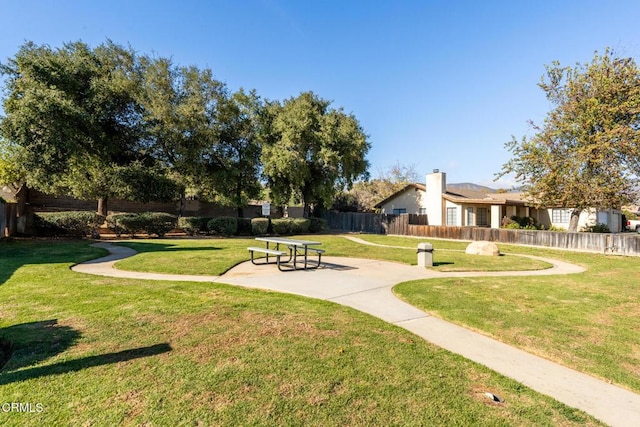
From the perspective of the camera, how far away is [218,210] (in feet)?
84.0

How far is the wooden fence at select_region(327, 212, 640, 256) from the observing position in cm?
1487

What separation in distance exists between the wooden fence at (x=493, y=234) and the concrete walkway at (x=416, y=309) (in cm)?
608

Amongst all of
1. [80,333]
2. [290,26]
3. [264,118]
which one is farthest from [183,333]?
[264,118]

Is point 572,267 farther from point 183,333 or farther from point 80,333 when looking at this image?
point 80,333

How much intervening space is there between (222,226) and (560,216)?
25.3 metres

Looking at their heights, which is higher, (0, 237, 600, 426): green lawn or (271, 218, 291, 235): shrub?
(271, 218, 291, 235): shrub

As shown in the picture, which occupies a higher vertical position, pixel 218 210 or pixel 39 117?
pixel 39 117

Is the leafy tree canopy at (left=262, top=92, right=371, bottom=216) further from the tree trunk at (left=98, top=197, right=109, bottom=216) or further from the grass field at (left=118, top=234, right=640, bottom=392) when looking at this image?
the grass field at (left=118, top=234, right=640, bottom=392)

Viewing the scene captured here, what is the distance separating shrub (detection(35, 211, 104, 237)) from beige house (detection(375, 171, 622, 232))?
2235 cm

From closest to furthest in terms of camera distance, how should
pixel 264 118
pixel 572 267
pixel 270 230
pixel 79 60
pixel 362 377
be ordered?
1. pixel 362 377
2. pixel 572 267
3. pixel 79 60
4. pixel 270 230
5. pixel 264 118

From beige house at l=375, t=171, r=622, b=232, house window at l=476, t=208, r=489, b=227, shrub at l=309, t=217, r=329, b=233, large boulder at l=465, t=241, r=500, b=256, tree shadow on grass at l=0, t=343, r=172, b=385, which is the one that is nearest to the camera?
tree shadow on grass at l=0, t=343, r=172, b=385

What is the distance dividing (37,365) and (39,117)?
1654 cm

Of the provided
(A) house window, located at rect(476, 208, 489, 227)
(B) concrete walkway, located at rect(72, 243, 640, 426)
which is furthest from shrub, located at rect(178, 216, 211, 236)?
(A) house window, located at rect(476, 208, 489, 227)

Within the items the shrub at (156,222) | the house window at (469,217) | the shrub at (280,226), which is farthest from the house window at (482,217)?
the shrub at (156,222)
